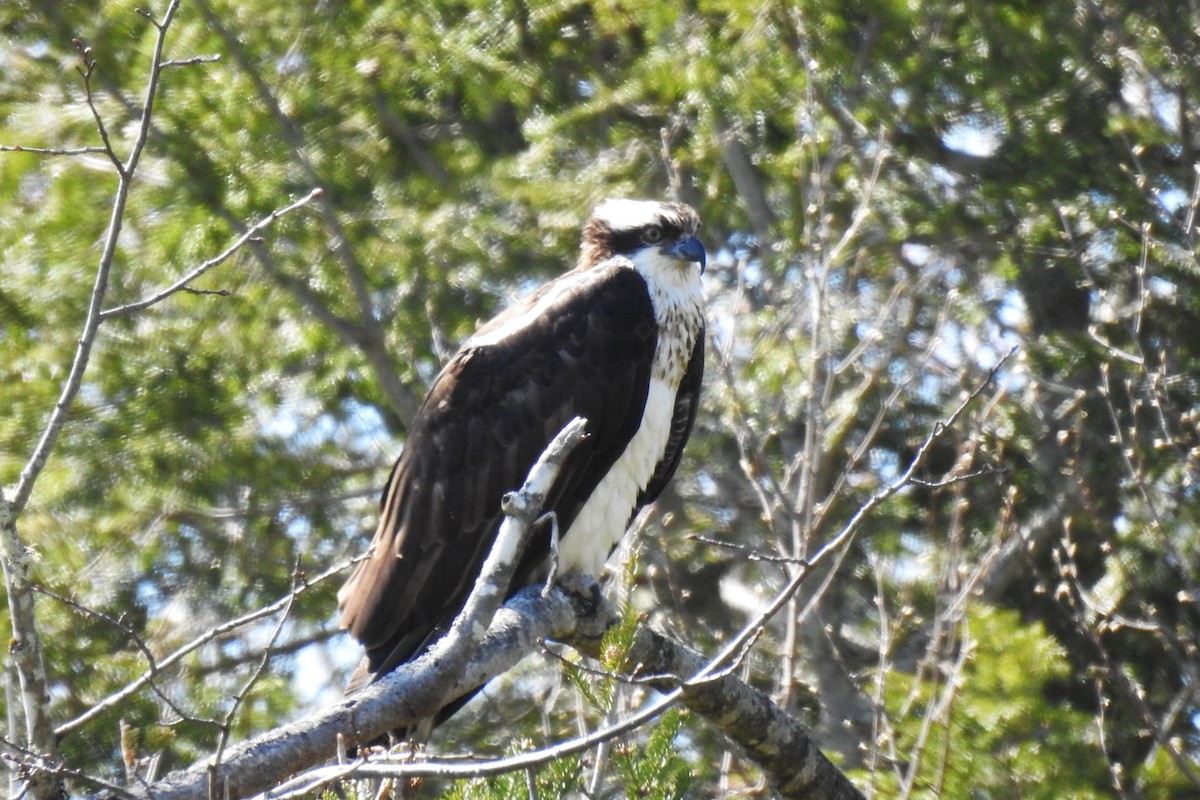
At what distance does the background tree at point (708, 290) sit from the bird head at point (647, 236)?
148 centimetres

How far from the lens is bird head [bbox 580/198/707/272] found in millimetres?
5137

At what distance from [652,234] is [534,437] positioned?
90cm

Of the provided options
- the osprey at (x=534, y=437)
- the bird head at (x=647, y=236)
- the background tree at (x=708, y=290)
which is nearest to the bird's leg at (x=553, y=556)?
the osprey at (x=534, y=437)

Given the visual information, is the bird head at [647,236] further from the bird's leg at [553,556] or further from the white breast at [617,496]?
the bird's leg at [553,556]

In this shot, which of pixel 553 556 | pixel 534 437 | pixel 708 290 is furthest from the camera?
pixel 708 290

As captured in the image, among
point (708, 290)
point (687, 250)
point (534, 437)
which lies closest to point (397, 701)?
point (534, 437)

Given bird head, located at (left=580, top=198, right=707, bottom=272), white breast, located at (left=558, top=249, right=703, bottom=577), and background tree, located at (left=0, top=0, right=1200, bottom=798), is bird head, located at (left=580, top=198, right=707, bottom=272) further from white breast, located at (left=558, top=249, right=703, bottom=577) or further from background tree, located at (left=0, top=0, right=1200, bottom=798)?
background tree, located at (left=0, top=0, right=1200, bottom=798)

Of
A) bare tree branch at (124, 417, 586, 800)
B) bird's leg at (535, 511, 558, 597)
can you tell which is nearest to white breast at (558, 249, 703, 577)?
bird's leg at (535, 511, 558, 597)

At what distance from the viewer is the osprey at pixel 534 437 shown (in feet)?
15.0

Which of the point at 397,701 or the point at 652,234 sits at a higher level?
the point at 652,234

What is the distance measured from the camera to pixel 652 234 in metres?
5.23

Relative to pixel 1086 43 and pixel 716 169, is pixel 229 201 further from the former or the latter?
pixel 1086 43

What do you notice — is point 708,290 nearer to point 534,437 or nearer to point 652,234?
point 652,234

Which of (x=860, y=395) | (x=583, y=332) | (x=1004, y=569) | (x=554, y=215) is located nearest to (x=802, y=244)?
(x=860, y=395)
